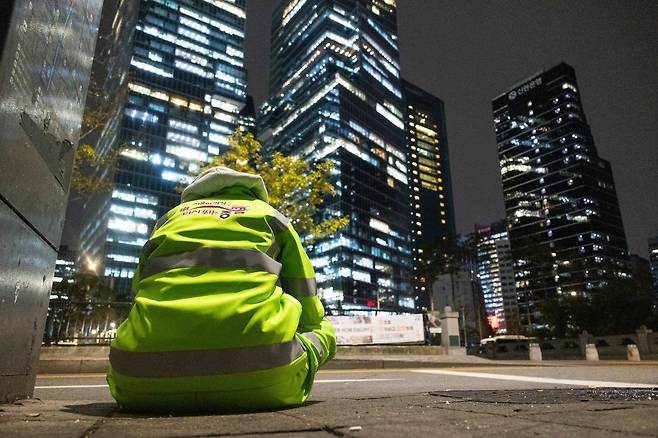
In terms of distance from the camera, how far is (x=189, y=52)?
124875 mm

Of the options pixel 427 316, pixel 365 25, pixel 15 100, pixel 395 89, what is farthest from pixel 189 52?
pixel 15 100

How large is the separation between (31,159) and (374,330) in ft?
44.9

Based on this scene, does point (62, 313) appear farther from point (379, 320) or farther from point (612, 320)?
point (612, 320)

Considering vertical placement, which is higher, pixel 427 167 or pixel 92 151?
pixel 427 167

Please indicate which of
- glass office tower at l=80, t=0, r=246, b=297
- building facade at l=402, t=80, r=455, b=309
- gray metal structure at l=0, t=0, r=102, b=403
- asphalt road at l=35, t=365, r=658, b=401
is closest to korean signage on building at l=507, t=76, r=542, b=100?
building facade at l=402, t=80, r=455, b=309

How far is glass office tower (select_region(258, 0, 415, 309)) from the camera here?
355 ft

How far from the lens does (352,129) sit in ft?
389

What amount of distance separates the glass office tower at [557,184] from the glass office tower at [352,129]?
41115 mm

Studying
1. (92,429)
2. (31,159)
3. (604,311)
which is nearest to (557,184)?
Answer: (604,311)

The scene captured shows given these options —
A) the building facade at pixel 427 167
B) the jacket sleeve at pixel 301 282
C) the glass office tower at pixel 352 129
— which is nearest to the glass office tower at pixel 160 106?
the glass office tower at pixel 352 129

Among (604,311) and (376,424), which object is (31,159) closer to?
(376,424)

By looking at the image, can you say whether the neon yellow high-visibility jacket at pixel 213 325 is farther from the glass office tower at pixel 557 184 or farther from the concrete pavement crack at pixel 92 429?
the glass office tower at pixel 557 184

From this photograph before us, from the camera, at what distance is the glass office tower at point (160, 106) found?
96.4 meters

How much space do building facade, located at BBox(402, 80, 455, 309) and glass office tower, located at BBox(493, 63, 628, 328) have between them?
2593cm
